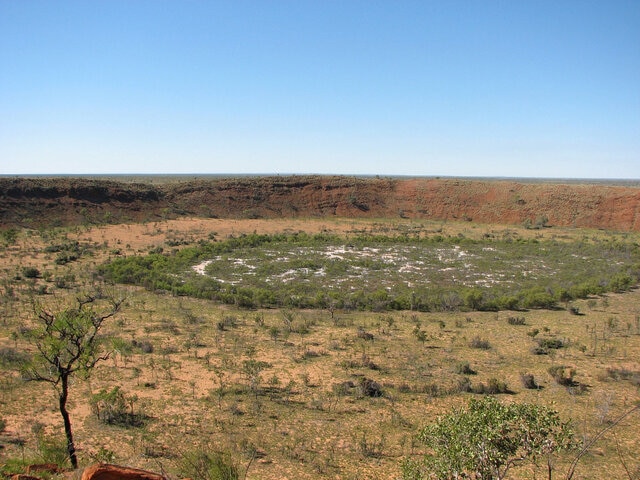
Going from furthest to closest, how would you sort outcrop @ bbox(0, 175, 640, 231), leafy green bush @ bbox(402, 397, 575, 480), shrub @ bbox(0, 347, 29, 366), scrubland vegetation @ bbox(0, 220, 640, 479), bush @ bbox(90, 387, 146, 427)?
1. outcrop @ bbox(0, 175, 640, 231)
2. shrub @ bbox(0, 347, 29, 366)
3. bush @ bbox(90, 387, 146, 427)
4. scrubland vegetation @ bbox(0, 220, 640, 479)
5. leafy green bush @ bbox(402, 397, 575, 480)

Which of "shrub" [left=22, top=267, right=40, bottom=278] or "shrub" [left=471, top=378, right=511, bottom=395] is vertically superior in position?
"shrub" [left=22, top=267, right=40, bottom=278]

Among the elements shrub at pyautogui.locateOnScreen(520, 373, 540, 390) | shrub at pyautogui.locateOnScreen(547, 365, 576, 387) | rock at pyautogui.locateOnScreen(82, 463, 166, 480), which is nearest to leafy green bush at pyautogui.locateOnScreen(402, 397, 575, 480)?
rock at pyautogui.locateOnScreen(82, 463, 166, 480)

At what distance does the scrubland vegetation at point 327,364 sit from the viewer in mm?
9547

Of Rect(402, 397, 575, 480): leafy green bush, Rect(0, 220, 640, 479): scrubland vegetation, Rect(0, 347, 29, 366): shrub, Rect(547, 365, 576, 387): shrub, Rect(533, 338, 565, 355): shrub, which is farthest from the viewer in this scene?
Rect(533, 338, 565, 355): shrub

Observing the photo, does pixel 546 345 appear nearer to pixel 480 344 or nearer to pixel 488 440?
pixel 480 344

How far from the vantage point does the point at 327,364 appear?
15.0m

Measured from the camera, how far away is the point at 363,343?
668 inches

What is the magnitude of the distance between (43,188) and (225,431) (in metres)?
53.5

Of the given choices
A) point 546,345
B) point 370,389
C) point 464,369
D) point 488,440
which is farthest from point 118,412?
point 546,345

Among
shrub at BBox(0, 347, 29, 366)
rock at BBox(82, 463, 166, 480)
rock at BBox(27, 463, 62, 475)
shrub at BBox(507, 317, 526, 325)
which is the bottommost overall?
shrub at BBox(507, 317, 526, 325)

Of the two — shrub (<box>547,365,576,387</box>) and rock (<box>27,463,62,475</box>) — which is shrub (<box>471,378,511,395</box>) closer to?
shrub (<box>547,365,576,387</box>)

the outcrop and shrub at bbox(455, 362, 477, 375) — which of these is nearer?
shrub at bbox(455, 362, 477, 375)

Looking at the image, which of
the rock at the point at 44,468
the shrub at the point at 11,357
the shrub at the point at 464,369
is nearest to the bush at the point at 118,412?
the rock at the point at 44,468

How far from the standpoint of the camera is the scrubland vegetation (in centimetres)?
955
